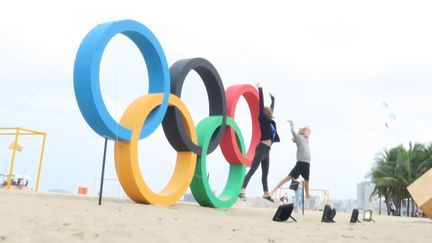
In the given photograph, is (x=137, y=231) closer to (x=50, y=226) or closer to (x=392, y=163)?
(x=50, y=226)

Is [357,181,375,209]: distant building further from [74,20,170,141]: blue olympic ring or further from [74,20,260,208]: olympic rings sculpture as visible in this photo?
[74,20,170,141]: blue olympic ring

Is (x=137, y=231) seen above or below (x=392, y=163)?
below

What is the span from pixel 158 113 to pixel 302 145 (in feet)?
11.0

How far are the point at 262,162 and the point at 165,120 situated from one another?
267 cm

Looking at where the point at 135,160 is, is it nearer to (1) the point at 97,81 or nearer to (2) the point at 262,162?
(1) the point at 97,81

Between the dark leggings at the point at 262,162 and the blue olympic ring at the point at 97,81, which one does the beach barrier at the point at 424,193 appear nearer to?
the dark leggings at the point at 262,162

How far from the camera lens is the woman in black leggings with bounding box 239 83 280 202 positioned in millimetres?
9930

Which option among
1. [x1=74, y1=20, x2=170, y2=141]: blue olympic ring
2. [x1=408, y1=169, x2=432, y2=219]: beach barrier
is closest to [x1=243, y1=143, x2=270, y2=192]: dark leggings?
[x1=74, y1=20, x2=170, y2=141]: blue olympic ring

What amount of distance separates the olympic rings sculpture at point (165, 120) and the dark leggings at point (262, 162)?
2.61ft

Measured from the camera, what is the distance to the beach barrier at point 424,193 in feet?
29.6

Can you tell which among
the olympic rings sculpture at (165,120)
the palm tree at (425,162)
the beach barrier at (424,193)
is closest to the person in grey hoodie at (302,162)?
the olympic rings sculpture at (165,120)

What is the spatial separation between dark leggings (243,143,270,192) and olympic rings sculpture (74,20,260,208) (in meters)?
0.80

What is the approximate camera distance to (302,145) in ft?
31.3

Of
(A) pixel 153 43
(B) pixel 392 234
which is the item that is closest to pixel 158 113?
(A) pixel 153 43
